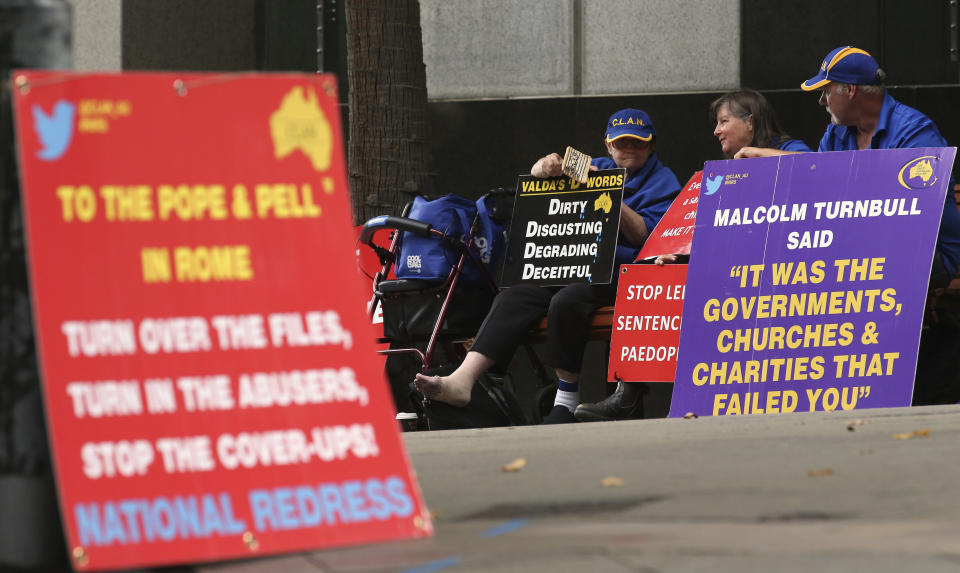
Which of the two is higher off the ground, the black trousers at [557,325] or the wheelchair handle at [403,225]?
the wheelchair handle at [403,225]

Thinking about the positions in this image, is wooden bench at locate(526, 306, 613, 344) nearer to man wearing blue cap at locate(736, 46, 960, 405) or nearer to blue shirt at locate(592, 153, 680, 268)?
blue shirt at locate(592, 153, 680, 268)

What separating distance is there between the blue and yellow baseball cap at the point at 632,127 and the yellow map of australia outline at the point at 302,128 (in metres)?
4.23

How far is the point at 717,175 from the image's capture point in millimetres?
6910

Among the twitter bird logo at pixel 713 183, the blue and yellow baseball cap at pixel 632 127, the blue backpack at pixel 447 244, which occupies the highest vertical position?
the blue and yellow baseball cap at pixel 632 127

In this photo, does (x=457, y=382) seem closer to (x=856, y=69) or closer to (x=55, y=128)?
(x=856, y=69)

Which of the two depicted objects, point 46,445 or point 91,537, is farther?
point 46,445

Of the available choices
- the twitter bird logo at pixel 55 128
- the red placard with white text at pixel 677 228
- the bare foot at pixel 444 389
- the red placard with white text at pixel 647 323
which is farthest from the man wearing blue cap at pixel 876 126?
the twitter bird logo at pixel 55 128

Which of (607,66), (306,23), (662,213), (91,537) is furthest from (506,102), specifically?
(91,537)

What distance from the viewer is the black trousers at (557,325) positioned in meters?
7.38

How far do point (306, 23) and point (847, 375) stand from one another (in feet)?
21.4

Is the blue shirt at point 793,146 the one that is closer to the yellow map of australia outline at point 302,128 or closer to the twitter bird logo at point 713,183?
the twitter bird logo at point 713,183

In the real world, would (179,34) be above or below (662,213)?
above

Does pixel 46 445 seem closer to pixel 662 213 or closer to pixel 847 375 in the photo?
pixel 847 375

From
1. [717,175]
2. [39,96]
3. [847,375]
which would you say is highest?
[39,96]
